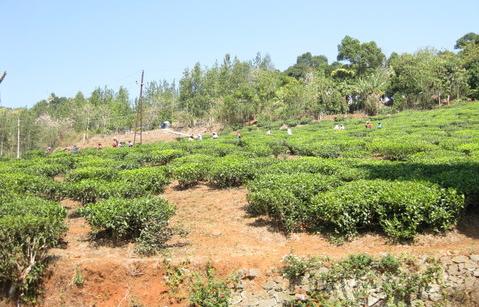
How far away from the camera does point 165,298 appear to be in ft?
27.6

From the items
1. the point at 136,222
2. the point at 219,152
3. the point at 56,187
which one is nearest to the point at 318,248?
the point at 136,222

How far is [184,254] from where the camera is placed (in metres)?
9.46

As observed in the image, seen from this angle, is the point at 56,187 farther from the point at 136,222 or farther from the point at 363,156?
the point at 363,156

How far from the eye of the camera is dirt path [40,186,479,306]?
8.62 metres

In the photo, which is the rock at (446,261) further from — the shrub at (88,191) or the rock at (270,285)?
the shrub at (88,191)

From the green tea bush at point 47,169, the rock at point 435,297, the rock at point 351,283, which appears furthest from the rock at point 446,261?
the green tea bush at point 47,169

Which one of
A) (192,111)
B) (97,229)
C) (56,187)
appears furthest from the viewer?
(192,111)

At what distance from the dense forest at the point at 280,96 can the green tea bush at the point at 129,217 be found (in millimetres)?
46881

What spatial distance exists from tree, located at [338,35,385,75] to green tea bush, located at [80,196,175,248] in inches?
2838

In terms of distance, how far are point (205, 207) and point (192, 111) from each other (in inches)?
2271

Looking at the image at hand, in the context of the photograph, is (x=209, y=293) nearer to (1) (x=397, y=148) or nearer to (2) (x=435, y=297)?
(2) (x=435, y=297)

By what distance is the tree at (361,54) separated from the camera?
77.4 metres

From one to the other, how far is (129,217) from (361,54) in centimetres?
7366

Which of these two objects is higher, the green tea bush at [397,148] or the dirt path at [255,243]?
the green tea bush at [397,148]
